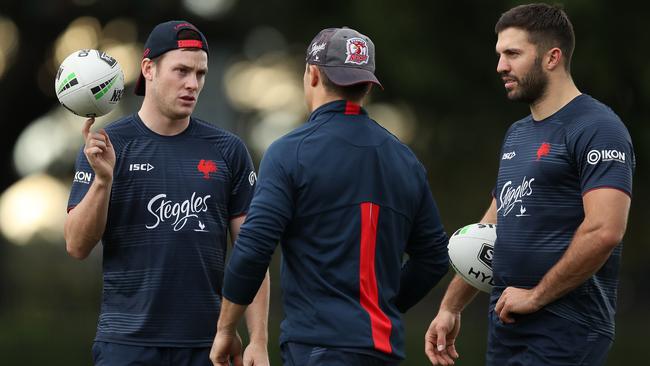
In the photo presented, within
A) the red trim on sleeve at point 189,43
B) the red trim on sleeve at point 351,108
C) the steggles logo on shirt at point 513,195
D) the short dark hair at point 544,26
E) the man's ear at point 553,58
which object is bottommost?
the steggles logo on shirt at point 513,195

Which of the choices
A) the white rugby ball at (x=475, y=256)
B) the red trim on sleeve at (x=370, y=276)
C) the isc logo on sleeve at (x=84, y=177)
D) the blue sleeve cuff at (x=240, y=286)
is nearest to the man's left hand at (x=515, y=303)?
the white rugby ball at (x=475, y=256)

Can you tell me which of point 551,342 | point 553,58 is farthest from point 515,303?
point 553,58

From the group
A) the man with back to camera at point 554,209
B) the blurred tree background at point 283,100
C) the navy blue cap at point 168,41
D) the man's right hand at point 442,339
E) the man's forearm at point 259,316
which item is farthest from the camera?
the blurred tree background at point 283,100

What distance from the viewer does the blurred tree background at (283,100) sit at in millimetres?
13797

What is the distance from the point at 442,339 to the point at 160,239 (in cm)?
156

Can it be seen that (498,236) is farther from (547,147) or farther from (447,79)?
(447,79)

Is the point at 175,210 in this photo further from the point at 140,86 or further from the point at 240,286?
the point at 240,286

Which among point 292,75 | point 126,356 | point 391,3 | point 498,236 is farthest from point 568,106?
point 292,75

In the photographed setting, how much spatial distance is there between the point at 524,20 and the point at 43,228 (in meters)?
19.0

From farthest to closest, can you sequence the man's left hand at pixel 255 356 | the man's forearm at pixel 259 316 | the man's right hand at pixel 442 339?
the man's right hand at pixel 442 339 < the man's forearm at pixel 259 316 < the man's left hand at pixel 255 356

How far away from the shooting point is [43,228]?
23.7m

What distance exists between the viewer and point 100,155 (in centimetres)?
580

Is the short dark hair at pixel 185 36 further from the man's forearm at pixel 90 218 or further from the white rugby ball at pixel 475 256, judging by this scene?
the white rugby ball at pixel 475 256

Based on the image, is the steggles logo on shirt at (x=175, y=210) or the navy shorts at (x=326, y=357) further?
the steggles logo on shirt at (x=175, y=210)
